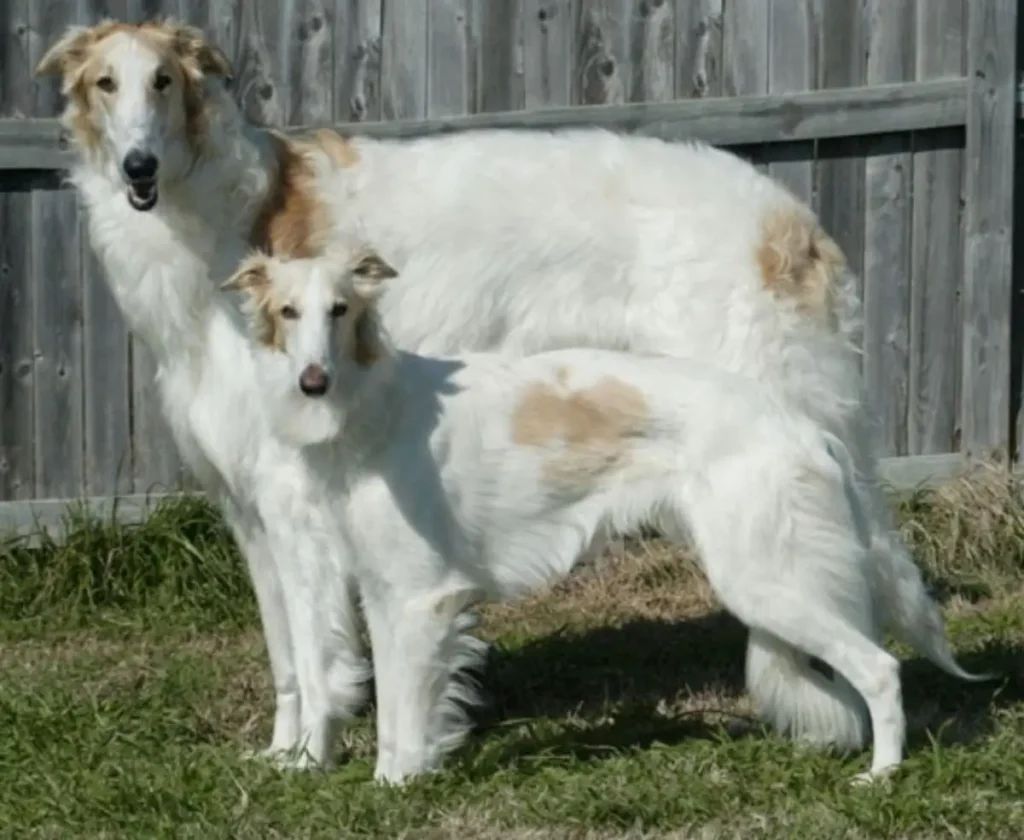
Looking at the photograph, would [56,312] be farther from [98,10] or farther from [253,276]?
[253,276]

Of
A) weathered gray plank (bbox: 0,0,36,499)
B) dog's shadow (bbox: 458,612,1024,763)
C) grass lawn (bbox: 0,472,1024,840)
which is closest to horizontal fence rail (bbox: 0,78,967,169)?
weathered gray plank (bbox: 0,0,36,499)

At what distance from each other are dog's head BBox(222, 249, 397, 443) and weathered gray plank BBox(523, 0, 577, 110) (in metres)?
2.51

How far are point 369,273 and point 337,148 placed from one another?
1.11m

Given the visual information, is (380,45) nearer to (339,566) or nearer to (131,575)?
(131,575)

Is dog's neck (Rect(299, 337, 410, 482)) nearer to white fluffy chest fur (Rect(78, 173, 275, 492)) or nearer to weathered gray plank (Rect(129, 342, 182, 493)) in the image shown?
white fluffy chest fur (Rect(78, 173, 275, 492))

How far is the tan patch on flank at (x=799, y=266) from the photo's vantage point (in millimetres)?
6215

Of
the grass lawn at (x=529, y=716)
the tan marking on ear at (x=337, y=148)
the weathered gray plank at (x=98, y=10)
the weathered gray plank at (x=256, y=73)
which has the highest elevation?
the weathered gray plank at (x=98, y=10)

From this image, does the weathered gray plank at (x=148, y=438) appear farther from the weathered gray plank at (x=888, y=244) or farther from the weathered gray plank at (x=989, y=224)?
the weathered gray plank at (x=989, y=224)

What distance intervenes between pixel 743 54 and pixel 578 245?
198 cm

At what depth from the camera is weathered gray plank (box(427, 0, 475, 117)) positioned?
309 inches

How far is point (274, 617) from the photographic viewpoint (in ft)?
20.5

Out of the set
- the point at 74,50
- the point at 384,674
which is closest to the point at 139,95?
the point at 74,50

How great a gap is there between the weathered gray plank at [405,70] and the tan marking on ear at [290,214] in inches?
60.1

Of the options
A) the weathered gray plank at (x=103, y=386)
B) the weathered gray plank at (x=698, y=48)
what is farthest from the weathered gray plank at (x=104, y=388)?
the weathered gray plank at (x=698, y=48)
